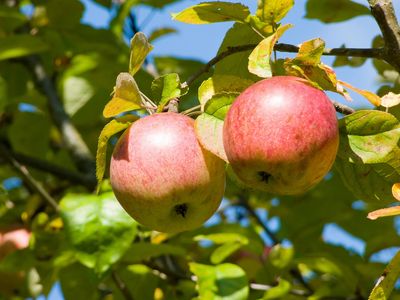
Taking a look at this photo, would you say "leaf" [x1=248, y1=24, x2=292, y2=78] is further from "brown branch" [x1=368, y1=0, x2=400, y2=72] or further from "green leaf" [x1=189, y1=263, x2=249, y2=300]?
"green leaf" [x1=189, y1=263, x2=249, y2=300]

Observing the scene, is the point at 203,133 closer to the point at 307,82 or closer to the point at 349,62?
the point at 307,82

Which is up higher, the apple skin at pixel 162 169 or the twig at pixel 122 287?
the apple skin at pixel 162 169

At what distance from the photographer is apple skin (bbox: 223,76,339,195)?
4.08 feet

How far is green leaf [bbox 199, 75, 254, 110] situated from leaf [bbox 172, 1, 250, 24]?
0.14 metres

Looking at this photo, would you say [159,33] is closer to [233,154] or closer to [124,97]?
[124,97]

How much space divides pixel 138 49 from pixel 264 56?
9.7 inches

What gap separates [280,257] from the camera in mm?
2500

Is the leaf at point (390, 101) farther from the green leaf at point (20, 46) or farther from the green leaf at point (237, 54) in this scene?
the green leaf at point (20, 46)

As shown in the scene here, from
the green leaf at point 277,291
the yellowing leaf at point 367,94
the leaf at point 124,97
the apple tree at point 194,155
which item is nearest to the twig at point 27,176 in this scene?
the apple tree at point 194,155

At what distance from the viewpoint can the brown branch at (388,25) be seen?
53.1 inches

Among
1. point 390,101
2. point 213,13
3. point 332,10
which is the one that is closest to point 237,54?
point 213,13

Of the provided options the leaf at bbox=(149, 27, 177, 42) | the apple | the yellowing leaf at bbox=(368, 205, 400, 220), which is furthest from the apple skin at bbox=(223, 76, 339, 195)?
the leaf at bbox=(149, 27, 177, 42)

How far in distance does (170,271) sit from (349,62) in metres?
0.90

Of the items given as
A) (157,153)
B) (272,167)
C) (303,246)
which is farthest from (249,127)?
(303,246)
